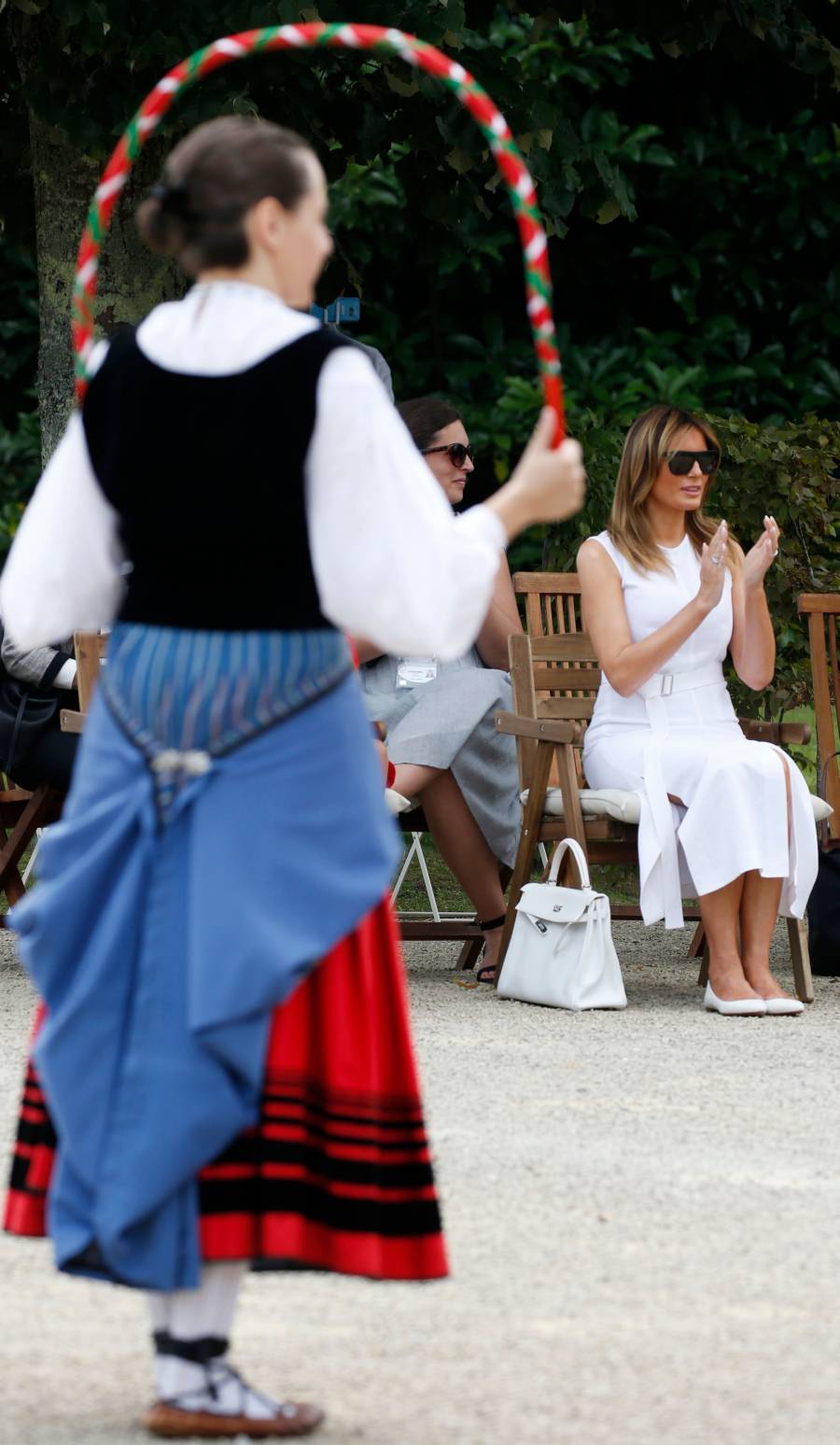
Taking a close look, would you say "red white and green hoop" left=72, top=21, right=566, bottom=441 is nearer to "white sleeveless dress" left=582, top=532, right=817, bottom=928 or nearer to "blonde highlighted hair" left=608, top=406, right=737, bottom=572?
"white sleeveless dress" left=582, top=532, right=817, bottom=928


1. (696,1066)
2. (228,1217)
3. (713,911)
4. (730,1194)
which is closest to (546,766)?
(713,911)

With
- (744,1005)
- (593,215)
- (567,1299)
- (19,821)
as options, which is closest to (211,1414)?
(567,1299)

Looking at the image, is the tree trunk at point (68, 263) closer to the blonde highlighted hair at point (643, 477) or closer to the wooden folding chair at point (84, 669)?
the wooden folding chair at point (84, 669)

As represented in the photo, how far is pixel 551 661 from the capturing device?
7.17 meters

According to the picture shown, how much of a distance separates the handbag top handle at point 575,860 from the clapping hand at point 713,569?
76cm

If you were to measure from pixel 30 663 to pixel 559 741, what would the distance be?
5.19ft

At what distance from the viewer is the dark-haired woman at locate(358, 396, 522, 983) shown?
22.3 feet

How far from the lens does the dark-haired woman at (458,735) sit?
268 inches

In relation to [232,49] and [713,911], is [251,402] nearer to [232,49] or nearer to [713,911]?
[232,49]

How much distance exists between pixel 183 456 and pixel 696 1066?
2970 mm

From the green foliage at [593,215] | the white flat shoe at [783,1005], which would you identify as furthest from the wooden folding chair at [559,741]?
the green foliage at [593,215]

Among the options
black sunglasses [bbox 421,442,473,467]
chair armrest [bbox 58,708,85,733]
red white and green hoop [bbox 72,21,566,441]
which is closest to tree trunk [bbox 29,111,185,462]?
black sunglasses [bbox 421,442,473,467]

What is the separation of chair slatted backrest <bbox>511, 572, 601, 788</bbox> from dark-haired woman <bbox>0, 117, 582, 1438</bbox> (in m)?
3.77

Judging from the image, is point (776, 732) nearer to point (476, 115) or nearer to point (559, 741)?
point (559, 741)
